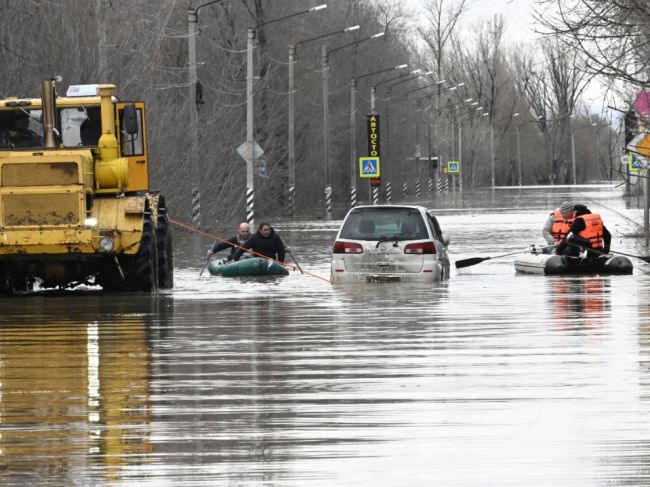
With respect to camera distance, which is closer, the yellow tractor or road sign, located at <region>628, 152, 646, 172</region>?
the yellow tractor

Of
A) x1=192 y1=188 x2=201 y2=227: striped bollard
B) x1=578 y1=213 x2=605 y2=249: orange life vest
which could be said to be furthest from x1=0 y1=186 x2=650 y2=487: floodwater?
x1=192 y1=188 x2=201 y2=227: striped bollard

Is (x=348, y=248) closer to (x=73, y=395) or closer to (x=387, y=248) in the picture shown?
(x=387, y=248)

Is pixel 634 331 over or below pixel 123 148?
below

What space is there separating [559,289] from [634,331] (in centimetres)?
729

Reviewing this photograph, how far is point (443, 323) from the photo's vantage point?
57.8 ft

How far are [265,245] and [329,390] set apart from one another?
58.5 ft

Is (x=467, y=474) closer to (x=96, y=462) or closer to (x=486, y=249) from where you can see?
(x=96, y=462)

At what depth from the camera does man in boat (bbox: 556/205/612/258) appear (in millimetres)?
27078

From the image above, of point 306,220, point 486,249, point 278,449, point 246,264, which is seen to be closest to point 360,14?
point 306,220

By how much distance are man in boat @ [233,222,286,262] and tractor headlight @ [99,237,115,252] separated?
23.3 ft

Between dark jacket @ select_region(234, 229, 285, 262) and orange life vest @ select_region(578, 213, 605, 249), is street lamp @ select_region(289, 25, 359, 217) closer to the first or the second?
dark jacket @ select_region(234, 229, 285, 262)

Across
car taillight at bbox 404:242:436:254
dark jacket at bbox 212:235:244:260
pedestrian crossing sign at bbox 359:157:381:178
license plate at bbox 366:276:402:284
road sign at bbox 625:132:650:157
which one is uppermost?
road sign at bbox 625:132:650:157

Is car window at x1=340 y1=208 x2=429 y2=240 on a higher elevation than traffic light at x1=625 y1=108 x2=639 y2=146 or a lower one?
lower

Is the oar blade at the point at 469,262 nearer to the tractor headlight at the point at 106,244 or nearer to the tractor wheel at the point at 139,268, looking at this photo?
the tractor wheel at the point at 139,268
